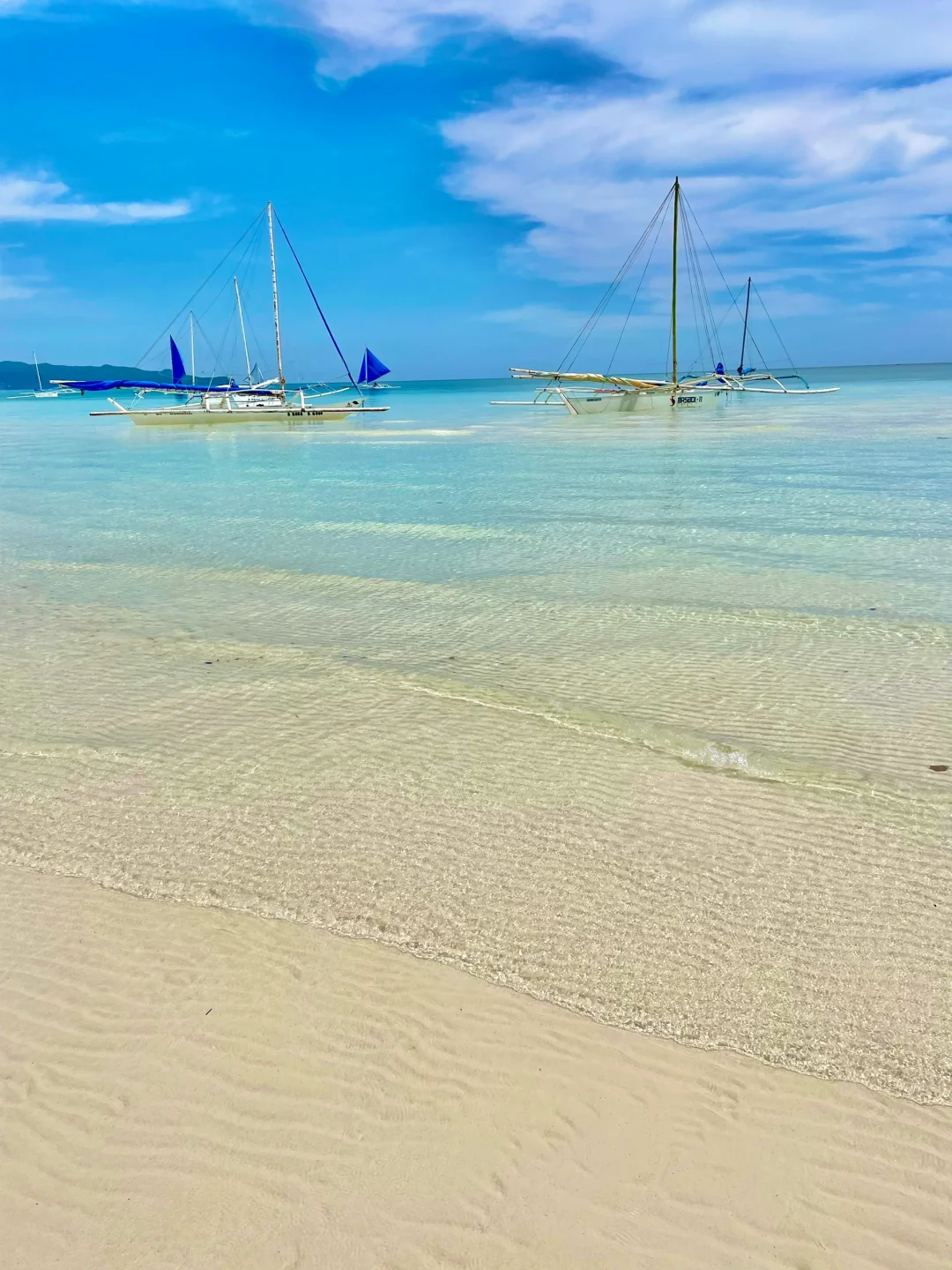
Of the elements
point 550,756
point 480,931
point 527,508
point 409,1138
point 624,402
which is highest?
point 624,402

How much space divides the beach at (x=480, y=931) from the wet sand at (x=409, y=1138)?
0.01 m

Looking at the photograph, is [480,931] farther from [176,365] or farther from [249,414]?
[176,365]

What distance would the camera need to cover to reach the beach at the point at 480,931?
2271mm

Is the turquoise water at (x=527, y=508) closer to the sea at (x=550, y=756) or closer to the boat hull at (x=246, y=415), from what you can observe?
the sea at (x=550, y=756)

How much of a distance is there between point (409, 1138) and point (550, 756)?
261cm

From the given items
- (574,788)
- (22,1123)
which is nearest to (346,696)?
(574,788)

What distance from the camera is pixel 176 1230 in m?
2.21

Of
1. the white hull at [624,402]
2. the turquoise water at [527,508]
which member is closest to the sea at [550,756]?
the turquoise water at [527,508]

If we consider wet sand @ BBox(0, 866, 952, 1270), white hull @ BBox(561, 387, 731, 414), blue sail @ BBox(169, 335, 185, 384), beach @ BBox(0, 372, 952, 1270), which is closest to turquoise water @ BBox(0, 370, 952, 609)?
beach @ BBox(0, 372, 952, 1270)

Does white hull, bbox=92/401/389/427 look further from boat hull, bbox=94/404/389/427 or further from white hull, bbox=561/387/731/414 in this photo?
white hull, bbox=561/387/731/414

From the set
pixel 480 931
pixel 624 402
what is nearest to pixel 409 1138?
pixel 480 931

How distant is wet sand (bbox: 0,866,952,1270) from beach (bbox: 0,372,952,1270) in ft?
0.03

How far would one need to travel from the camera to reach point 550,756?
191 inches

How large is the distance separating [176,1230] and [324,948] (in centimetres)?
111
